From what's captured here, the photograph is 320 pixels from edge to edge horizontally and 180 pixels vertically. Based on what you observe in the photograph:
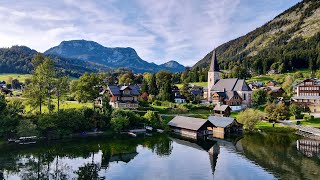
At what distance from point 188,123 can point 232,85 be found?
34.3 metres

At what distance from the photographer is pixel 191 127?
177 feet

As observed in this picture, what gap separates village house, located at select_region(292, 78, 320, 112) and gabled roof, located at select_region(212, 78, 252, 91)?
42.7 ft

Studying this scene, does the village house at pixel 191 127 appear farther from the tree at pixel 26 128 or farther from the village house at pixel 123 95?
→ the tree at pixel 26 128

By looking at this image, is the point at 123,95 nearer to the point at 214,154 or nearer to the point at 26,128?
the point at 26,128

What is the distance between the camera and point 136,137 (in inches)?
2055

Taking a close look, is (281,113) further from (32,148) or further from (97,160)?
(32,148)

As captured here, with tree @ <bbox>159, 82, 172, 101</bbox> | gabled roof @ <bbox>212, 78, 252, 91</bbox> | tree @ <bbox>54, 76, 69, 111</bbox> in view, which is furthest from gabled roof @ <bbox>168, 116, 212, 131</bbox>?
gabled roof @ <bbox>212, 78, 252, 91</bbox>

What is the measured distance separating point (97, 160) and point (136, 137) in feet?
50.1

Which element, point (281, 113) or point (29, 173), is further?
point (281, 113)

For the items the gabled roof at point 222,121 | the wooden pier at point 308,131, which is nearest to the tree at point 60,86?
the gabled roof at point 222,121

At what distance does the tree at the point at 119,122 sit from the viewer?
54906 mm

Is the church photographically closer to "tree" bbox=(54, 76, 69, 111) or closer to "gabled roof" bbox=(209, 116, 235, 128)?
"gabled roof" bbox=(209, 116, 235, 128)

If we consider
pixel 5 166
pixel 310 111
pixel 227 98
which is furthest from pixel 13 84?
pixel 310 111

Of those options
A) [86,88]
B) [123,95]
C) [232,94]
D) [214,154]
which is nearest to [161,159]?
[214,154]
